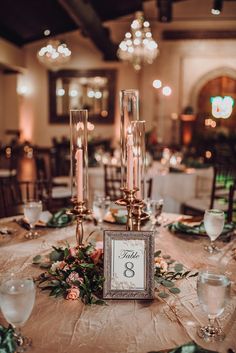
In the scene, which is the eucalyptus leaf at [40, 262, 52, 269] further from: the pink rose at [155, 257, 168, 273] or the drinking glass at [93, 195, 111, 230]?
the drinking glass at [93, 195, 111, 230]

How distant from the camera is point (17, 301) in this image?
1.11 m

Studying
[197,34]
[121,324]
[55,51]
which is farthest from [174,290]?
[197,34]

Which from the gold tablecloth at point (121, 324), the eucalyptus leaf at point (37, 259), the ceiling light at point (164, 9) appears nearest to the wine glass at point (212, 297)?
the gold tablecloth at point (121, 324)

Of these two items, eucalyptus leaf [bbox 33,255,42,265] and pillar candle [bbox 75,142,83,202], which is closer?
pillar candle [bbox 75,142,83,202]

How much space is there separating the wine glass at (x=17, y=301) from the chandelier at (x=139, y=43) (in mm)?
6652

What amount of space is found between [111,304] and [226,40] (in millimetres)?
11131

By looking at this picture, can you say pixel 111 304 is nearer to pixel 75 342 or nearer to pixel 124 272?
pixel 124 272

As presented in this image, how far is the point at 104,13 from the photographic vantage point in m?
11.2

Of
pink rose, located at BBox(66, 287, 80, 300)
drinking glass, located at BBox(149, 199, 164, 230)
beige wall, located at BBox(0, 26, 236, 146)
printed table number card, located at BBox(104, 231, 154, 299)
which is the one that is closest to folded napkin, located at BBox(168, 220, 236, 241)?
drinking glass, located at BBox(149, 199, 164, 230)

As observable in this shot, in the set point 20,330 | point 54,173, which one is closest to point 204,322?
point 20,330

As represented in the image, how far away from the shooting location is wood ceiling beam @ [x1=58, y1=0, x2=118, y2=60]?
735 cm

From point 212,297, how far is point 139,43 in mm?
7144

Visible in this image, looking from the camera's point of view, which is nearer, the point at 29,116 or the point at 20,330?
the point at 20,330

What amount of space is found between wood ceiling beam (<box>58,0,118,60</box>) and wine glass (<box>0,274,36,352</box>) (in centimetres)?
663
